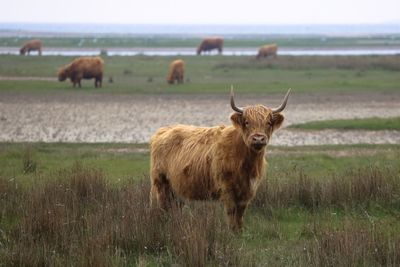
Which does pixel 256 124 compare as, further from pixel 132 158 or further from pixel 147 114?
pixel 147 114

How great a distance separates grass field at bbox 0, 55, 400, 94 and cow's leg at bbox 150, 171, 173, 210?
20411 millimetres

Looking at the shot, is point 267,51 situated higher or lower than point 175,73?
lower

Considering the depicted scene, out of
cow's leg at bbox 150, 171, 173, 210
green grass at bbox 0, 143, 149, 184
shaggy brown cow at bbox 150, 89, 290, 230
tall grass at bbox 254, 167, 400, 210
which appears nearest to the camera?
shaggy brown cow at bbox 150, 89, 290, 230

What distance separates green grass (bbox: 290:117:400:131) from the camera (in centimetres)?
2122

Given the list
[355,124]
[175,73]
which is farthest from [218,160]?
[175,73]

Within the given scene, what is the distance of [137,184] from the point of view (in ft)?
37.7

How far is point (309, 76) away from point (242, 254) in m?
31.1

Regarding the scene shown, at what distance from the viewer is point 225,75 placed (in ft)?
127

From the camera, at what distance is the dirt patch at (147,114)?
2005cm

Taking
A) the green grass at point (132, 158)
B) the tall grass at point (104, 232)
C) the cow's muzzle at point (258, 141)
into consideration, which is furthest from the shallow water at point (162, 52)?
the cow's muzzle at point (258, 141)

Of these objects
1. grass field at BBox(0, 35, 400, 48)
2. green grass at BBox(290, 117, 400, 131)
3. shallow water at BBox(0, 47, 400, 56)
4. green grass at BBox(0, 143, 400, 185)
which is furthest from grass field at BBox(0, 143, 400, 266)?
grass field at BBox(0, 35, 400, 48)

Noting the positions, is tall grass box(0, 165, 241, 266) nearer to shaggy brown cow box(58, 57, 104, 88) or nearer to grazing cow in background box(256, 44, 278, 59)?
shaggy brown cow box(58, 57, 104, 88)

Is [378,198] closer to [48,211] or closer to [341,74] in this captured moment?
[48,211]

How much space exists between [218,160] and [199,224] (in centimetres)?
113
